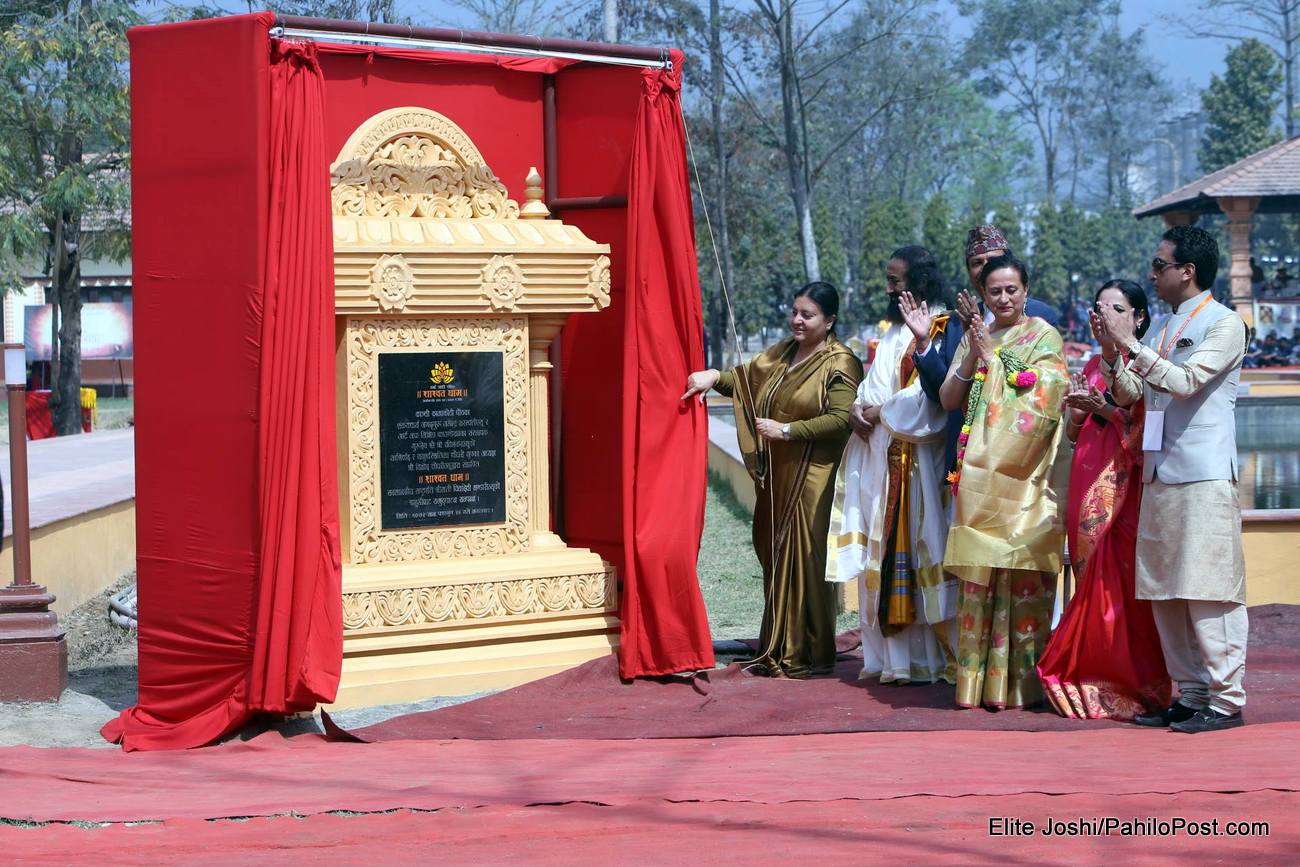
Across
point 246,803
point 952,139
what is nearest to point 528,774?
point 246,803

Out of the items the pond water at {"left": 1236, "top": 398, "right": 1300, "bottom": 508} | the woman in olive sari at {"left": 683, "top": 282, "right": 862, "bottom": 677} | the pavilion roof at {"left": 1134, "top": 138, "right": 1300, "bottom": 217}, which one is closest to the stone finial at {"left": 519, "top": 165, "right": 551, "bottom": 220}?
the woman in olive sari at {"left": 683, "top": 282, "right": 862, "bottom": 677}

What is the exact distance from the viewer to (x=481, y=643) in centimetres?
607

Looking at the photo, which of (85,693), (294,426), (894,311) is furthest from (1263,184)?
(294,426)

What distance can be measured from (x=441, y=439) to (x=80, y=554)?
3.47m

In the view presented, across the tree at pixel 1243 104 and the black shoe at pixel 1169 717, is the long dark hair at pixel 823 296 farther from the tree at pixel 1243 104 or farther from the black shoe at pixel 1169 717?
the tree at pixel 1243 104

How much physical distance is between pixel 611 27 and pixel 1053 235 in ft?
105

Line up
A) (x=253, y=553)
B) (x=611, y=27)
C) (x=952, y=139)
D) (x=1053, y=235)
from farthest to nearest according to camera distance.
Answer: (x=952, y=139) < (x=1053, y=235) < (x=611, y=27) < (x=253, y=553)

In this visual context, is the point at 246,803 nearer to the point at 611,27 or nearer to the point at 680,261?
the point at 680,261

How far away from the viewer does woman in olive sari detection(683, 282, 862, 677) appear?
607 centimetres

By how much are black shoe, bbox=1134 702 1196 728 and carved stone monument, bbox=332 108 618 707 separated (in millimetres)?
2258

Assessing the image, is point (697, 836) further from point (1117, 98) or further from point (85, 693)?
point (1117, 98)

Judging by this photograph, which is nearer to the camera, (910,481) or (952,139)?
(910,481)

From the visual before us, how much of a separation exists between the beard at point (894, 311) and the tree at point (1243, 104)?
134 feet

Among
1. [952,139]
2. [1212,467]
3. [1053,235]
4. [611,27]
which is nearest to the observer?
[1212,467]
